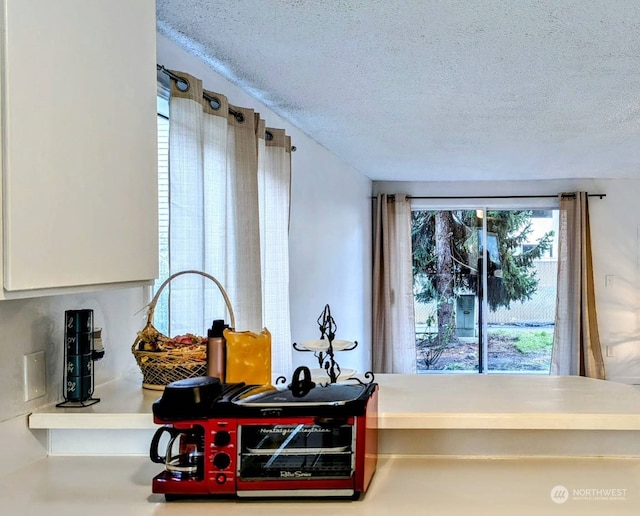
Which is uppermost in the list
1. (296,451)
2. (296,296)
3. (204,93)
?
(204,93)

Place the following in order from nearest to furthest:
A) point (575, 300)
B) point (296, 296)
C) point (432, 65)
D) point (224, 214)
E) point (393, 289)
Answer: point (224, 214) < point (432, 65) < point (296, 296) < point (575, 300) < point (393, 289)

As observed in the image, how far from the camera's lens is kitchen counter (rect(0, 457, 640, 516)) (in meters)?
1.28

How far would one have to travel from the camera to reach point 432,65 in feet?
8.82

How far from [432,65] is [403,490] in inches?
74.5

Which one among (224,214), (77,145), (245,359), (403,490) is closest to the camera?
(77,145)

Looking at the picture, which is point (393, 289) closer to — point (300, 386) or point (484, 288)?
point (484, 288)

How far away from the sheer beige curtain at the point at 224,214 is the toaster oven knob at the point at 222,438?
37.8 inches

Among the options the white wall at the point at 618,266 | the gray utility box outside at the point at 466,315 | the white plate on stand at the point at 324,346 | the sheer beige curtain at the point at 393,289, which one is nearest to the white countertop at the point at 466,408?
the white plate on stand at the point at 324,346

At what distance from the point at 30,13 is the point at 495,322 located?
626cm

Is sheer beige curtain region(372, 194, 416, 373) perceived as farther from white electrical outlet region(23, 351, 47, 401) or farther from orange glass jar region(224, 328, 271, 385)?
white electrical outlet region(23, 351, 47, 401)

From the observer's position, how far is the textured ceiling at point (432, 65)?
2.14 metres

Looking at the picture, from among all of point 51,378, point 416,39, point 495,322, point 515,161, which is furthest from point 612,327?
point 51,378

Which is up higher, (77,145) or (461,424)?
(77,145)

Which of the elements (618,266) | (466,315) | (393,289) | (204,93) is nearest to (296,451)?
(204,93)
